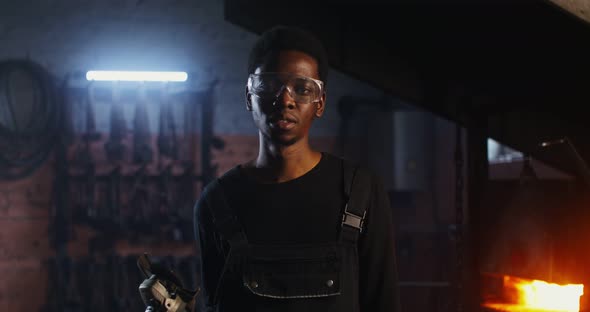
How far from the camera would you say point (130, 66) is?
7449mm

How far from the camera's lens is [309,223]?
1.89 metres

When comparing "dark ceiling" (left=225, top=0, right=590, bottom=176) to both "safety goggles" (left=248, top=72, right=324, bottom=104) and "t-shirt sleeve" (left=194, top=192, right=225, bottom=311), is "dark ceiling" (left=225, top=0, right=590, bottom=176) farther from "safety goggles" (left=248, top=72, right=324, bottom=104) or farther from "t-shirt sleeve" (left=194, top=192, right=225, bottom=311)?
"t-shirt sleeve" (left=194, top=192, right=225, bottom=311)

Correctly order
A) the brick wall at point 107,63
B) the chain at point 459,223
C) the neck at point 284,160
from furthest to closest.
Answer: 1. the brick wall at point 107,63
2. the chain at point 459,223
3. the neck at point 284,160

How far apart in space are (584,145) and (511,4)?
4.18ft

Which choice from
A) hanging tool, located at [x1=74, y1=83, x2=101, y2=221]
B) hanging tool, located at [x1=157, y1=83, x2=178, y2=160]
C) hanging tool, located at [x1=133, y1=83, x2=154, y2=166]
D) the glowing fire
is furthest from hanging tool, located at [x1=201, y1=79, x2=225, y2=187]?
the glowing fire

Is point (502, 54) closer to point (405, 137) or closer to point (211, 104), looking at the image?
point (405, 137)

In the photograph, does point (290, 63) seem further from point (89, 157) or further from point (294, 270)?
point (89, 157)

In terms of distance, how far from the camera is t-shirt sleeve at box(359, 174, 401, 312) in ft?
6.24

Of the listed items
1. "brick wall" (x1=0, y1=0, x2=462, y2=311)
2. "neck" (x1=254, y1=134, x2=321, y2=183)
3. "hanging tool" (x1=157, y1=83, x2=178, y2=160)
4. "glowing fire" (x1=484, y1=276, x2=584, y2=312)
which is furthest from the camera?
"hanging tool" (x1=157, y1=83, x2=178, y2=160)

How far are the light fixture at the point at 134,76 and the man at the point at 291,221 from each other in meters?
5.67

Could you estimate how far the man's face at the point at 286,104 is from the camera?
1.89 m

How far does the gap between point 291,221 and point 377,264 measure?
0.27 m

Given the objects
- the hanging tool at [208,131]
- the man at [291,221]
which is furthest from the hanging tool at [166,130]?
the man at [291,221]

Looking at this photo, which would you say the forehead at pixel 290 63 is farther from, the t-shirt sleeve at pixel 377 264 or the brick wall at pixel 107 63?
the brick wall at pixel 107 63
